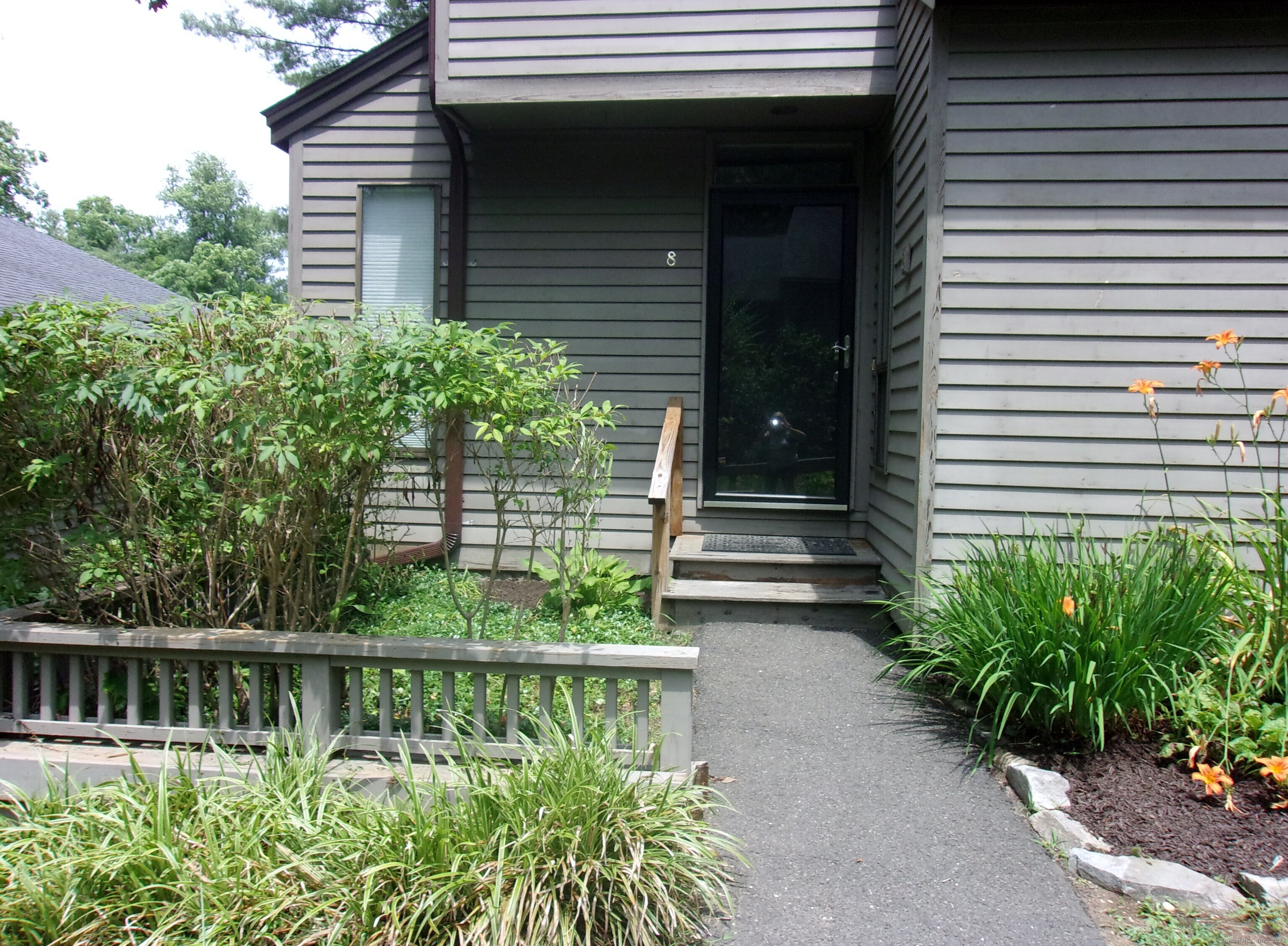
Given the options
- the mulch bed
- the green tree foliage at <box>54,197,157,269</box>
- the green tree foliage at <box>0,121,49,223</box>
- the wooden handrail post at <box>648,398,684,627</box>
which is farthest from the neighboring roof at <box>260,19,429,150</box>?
the green tree foliage at <box>54,197,157,269</box>

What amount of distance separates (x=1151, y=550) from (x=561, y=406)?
248 cm

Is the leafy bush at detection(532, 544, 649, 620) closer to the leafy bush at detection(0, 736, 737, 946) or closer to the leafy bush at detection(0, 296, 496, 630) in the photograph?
the leafy bush at detection(0, 296, 496, 630)

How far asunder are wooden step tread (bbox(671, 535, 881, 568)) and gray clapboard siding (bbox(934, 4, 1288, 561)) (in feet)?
3.12

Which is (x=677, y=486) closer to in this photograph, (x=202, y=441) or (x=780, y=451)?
(x=780, y=451)

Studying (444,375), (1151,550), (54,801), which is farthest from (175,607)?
(1151,550)

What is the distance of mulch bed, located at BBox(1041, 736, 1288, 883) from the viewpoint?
2.78m

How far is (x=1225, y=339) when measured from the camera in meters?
3.88

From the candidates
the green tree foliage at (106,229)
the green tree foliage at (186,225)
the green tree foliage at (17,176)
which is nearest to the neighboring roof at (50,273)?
the green tree foliage at (17,176)

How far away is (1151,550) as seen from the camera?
12.2 ft

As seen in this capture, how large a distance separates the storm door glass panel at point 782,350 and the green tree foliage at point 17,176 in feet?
113

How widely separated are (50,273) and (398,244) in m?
10.7

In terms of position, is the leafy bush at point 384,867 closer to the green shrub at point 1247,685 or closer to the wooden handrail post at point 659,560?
the green shrub at point 1247,685

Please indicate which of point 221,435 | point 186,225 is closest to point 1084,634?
point 221,435

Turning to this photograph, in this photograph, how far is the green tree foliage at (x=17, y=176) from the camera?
32.9m
